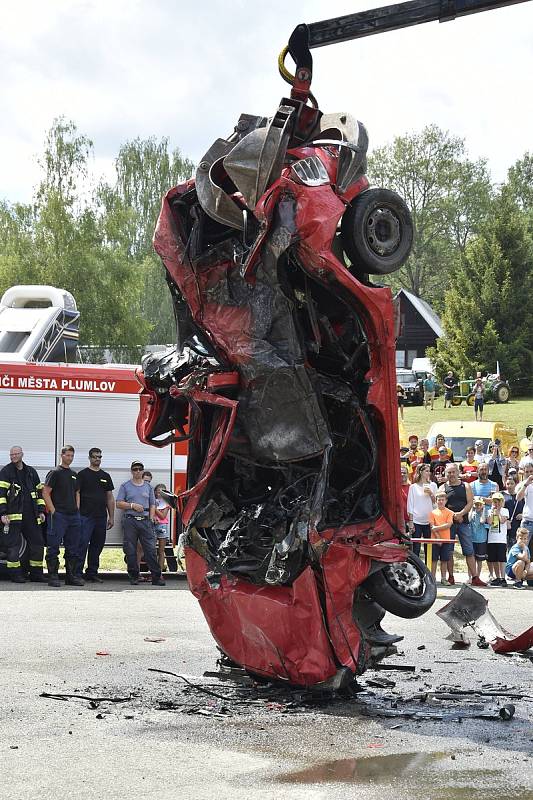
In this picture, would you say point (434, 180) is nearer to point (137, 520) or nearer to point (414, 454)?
point (414, 454)

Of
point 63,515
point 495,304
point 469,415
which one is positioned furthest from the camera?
point 495,304

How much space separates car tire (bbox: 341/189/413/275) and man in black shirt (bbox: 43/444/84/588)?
338 inches

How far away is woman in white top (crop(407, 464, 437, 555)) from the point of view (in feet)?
53.0

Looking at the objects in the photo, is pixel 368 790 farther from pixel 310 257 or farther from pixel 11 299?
pixel 11 299

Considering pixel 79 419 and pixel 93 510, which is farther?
pixel 79 419

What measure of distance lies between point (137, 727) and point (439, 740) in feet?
5.77

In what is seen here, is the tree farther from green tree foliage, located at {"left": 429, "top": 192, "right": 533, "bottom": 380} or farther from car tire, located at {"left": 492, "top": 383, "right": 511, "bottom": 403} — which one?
car tire, located at {"left": 492, "top": 383, "right": 511, "bottom": 403}

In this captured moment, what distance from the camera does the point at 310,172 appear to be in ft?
23.6

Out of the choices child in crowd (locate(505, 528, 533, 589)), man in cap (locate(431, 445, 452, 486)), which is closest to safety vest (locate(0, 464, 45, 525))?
child in crowd (locate(505, 528, 533, 589))

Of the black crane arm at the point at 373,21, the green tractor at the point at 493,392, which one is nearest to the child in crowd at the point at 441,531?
the black crane arm at the point at 373,21

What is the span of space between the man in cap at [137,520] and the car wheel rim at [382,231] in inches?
343

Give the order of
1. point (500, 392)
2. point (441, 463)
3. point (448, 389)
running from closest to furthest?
point (441, 463) → point (448, 389) → point (500, 392)

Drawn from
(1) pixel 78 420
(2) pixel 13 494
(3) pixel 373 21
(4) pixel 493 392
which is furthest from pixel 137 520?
(4) pixel 493 392

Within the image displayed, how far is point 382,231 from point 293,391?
125 centimetres
